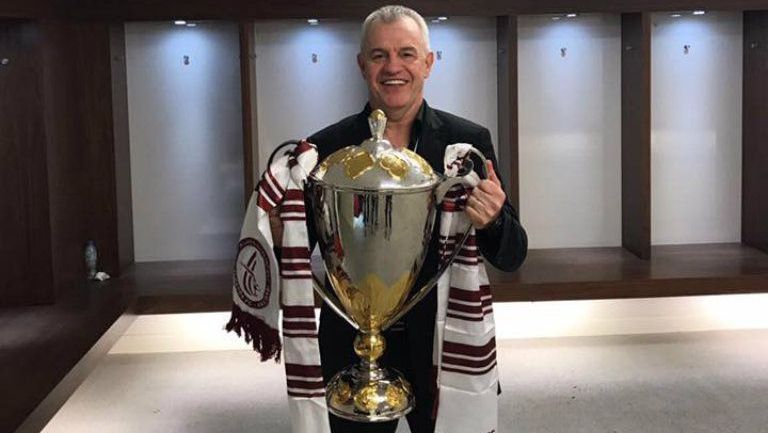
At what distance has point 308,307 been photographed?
5.16 feet

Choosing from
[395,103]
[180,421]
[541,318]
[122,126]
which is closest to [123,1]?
[122,126]

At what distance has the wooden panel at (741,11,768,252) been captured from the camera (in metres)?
5.58

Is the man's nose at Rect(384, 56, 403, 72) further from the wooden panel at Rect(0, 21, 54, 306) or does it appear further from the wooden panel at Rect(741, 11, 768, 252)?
the wooden panel at Rect(741, 11, 768, 252)

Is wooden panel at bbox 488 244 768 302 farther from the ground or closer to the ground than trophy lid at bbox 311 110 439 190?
closer to the ground

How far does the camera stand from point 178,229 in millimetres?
5777

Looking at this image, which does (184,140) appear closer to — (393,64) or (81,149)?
(81,149)

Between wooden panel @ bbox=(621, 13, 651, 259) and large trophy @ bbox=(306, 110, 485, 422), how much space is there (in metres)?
4.04

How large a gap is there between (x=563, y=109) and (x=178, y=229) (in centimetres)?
241

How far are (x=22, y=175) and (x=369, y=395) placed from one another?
360 centimetres

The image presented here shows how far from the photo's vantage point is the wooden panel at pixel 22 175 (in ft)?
15.0

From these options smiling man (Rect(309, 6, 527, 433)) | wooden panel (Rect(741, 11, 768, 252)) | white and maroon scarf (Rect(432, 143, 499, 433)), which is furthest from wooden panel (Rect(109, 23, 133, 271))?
white and maroon scarf (Rect(432, 143, 499, 433))

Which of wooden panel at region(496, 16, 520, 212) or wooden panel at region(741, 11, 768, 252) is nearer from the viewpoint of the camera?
wooden panel at region(496, 16, 520, 212)

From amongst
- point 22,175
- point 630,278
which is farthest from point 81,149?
point 630,278

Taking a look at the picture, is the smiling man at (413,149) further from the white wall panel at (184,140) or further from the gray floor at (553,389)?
the white wall panel at (184,140)
